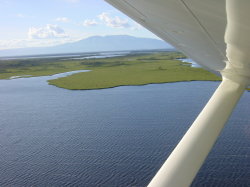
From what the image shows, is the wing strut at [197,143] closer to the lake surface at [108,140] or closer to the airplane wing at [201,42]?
the airplane wing at [201,42]

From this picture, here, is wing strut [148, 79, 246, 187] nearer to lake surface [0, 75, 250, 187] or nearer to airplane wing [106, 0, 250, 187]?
airplane wing [106, 0, 250, 187]

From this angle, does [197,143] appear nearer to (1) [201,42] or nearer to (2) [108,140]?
(1) [201,42]

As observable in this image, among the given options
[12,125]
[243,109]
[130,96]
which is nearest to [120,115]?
[130,96]

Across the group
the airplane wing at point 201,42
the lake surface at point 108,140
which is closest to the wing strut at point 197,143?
the airplane wing at point 201,42

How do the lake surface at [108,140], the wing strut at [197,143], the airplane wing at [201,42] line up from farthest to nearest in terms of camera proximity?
1. the lake surface at [108,140]
2. the wing strut at [197,143]
3. the airplane wing at [201,42]

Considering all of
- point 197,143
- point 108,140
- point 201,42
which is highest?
point 201,42

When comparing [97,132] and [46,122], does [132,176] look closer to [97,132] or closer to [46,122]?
[97,132]

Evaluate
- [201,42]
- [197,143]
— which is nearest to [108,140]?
[197,143]
